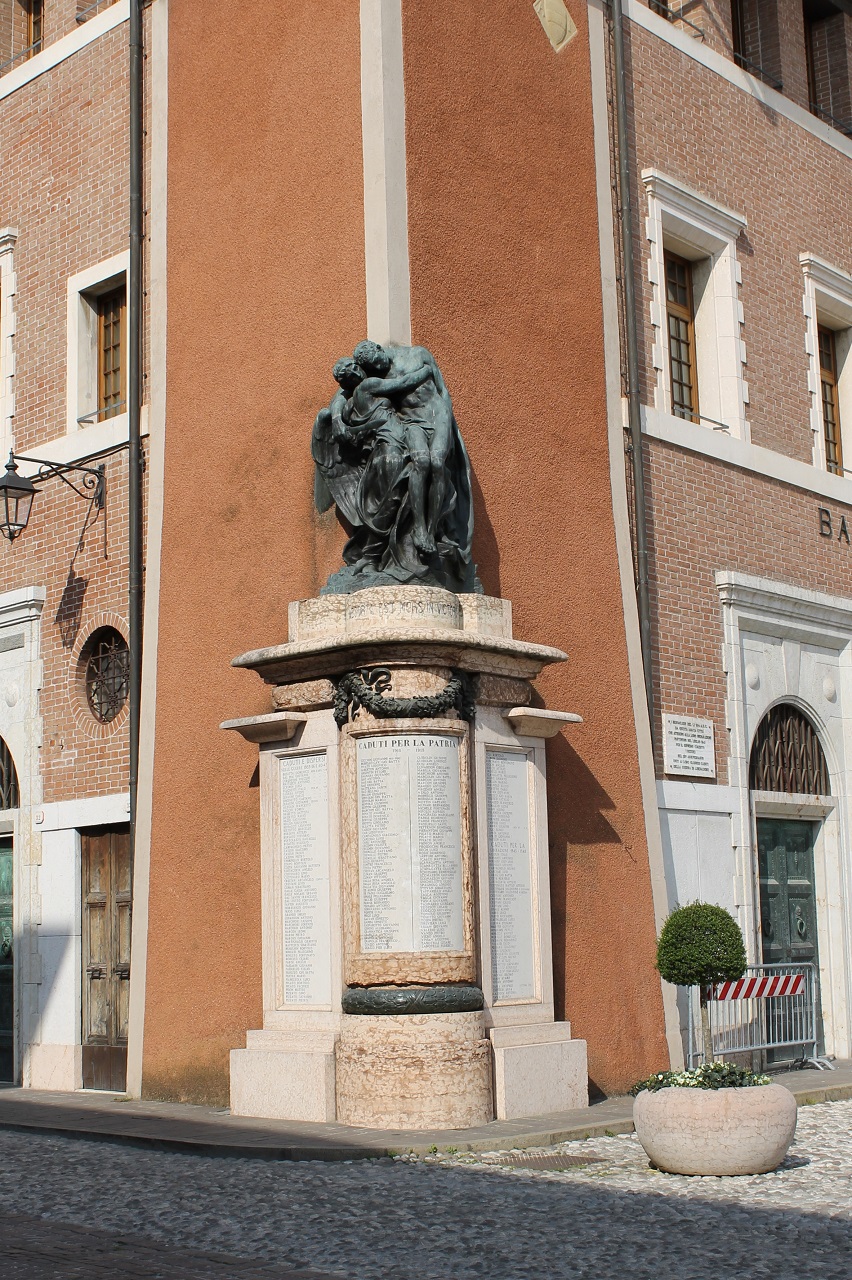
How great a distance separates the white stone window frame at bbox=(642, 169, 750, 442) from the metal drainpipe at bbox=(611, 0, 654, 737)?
59 centimetres

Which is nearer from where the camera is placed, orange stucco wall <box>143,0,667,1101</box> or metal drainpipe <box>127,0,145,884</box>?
orange stucco wall <box>143,0,667,1101</box>

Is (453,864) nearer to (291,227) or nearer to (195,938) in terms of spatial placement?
(195,938)

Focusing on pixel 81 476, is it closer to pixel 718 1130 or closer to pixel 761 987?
pixel 761 987

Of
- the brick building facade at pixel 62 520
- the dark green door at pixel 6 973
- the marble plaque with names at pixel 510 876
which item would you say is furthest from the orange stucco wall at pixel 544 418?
the dark green door at pixel 6 973

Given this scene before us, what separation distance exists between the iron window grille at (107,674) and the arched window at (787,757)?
18.3ft

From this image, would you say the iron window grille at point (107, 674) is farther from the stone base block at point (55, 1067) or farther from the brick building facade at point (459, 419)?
the stone base block at point (55, 1067)

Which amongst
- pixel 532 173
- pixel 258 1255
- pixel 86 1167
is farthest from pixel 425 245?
pixel 258 1255

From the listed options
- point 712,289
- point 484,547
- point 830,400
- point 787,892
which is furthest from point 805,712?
point 484,547

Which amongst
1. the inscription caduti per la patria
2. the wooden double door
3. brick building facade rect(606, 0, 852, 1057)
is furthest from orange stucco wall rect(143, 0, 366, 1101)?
the inscription caduti per la patria

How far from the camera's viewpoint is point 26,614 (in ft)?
49.9

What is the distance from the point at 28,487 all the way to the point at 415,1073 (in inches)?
259

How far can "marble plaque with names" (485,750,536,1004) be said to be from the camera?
11.3m

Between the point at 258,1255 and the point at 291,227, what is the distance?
809 cm

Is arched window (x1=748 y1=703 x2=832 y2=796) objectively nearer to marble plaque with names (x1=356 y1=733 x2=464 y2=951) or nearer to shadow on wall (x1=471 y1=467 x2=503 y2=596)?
shadow on wall (x1=471 y1=467 x2=503 y2=596)
